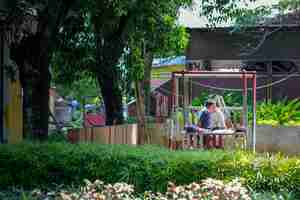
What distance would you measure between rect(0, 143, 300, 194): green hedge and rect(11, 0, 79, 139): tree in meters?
1.63

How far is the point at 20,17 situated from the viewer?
448 inches

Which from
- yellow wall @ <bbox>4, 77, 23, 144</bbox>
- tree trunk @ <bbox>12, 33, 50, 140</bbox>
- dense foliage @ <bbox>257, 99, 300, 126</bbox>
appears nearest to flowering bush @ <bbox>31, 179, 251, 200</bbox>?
tree trunk @ <bbox>12, 33, 50, 140</bbox>

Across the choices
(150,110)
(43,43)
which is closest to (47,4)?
(43,43)

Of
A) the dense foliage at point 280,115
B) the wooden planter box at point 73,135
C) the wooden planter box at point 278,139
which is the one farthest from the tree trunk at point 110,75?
the dense foliage at point 280,115

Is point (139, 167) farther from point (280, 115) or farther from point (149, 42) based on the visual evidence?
point (280, 115)

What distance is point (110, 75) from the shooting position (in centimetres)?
1532

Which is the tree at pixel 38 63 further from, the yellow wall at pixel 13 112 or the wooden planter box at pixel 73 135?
the yellow wall at pixel 13 112

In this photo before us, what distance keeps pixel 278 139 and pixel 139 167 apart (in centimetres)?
908

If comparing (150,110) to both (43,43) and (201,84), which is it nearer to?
(201,84)

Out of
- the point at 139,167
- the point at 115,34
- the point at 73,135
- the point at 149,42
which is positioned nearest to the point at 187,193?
the point at 139,167

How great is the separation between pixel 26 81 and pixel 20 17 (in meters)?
1.53

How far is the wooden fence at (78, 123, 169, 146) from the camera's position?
1296 cm

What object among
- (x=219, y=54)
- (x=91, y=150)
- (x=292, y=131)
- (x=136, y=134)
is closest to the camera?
(x=91, y=150)

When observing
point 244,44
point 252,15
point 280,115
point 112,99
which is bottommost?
point 280,115
